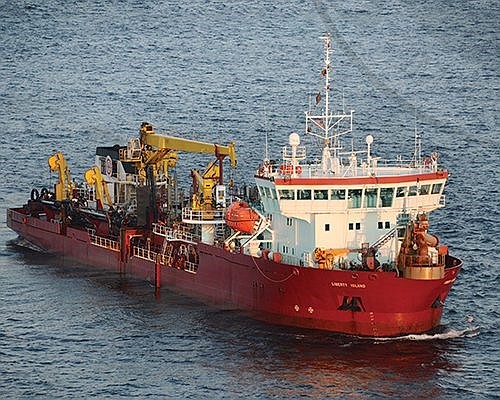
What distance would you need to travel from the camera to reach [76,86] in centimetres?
15062

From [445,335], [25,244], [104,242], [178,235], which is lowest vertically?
[445,335]

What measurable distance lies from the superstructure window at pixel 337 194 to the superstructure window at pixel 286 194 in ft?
5.72

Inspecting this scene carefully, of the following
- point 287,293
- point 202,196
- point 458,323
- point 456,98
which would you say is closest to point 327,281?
point 287,293

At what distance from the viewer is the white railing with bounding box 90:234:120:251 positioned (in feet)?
282

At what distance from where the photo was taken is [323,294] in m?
68.1

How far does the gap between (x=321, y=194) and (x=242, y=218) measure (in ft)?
16.3

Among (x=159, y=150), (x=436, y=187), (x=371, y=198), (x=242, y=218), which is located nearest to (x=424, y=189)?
(x=436, y=187)

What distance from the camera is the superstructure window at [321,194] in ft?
227

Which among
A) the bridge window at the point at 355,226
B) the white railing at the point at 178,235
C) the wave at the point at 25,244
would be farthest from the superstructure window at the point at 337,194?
the wave at the point at 25,244

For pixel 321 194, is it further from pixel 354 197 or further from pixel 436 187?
pixel 436 187

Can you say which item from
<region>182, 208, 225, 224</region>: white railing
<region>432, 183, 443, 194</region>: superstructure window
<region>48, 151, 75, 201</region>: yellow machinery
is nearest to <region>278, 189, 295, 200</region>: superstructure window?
<region>432, 183, 443, 194</region>: superstructure window

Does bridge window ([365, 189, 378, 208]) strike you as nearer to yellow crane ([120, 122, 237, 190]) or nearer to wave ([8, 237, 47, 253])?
yellow crane ([120, 122, 237, 190])

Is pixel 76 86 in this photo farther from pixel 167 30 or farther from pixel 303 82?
pixel 167 30

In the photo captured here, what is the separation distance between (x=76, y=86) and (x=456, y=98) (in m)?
37.2
